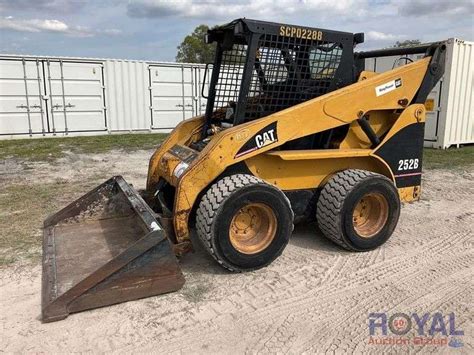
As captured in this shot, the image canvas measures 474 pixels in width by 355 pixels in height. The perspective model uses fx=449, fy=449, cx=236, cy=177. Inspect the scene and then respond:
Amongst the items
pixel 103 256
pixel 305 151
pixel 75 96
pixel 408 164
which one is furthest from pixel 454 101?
pixel 75 96

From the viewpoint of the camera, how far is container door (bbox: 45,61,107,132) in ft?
43.5

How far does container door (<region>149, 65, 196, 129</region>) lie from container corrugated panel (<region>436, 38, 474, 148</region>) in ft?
26.2

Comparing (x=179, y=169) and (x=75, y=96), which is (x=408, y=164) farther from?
(x=75, y=96)

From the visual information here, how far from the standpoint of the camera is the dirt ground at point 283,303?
9.73 ft

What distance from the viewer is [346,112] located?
446cm

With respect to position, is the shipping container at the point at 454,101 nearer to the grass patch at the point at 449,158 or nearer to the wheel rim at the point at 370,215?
the grass patch at the point at 449,158

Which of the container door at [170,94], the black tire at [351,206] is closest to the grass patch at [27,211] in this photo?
the black tire at [351,206]

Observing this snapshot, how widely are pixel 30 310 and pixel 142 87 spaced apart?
12078 millimetres

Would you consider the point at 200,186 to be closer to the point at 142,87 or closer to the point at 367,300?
the point at 367,300

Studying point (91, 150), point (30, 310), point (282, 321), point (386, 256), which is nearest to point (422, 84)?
point (386, 256)

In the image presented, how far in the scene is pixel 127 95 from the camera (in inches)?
569

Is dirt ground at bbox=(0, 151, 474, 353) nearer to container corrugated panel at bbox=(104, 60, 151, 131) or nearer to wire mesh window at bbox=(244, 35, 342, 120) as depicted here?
wire mesh window at bbox=(244, 35, 342, 120)

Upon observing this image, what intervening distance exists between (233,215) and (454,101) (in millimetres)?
9521

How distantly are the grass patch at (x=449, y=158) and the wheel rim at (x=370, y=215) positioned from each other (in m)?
5.05
